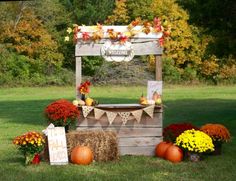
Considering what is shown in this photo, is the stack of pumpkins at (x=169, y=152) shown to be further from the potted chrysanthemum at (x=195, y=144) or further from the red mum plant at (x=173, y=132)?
the red mum plant at (x=173, y=132)

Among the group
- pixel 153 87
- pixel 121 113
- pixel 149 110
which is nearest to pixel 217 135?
pixel 149 110

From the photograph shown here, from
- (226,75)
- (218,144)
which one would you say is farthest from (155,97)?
(226,75)

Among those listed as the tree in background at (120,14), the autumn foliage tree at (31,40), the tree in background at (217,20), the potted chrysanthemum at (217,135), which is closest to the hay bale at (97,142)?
the potted chrysanthemum at (217,135)

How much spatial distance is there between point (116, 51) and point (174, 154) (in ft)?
7.65

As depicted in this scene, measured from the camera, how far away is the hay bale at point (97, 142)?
1013 centimetres

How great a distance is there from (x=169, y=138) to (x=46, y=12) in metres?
37.8

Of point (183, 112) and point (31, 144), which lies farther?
point (183, 112)

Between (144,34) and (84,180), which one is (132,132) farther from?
(84,180)

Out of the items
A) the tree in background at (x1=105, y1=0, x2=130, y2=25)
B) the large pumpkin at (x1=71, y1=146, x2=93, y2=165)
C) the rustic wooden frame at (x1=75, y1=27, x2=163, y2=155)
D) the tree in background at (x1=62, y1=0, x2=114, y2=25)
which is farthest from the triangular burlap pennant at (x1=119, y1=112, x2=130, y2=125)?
the tree in background at (x1=62, y1=0, x2=114, y2=25)

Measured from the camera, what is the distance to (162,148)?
34.8ft

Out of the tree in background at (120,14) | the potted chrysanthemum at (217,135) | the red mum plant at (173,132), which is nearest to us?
the potted chrysanthemum at (217,135)

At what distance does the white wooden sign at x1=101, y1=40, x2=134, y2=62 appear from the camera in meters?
11.2

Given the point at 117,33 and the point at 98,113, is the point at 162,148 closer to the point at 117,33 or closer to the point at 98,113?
the point at 98,113

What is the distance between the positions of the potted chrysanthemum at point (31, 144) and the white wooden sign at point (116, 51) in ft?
7.29
